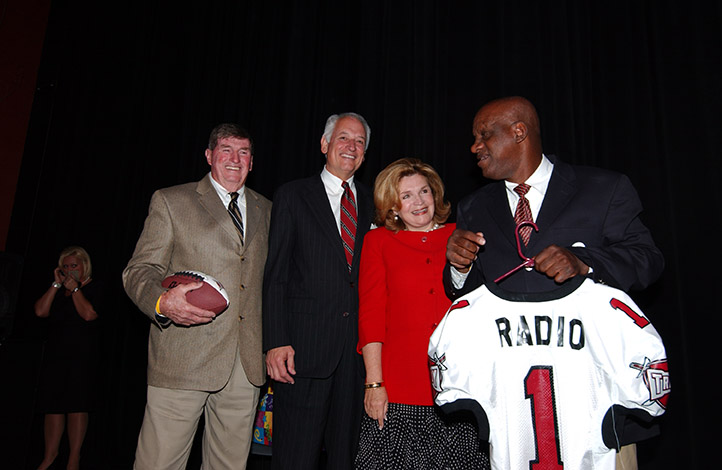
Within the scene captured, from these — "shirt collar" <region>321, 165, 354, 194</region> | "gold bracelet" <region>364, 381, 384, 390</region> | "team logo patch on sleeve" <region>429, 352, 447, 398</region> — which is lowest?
"gold bracelet" <region>364, 381, 384, 390</region>

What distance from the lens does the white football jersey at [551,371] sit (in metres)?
1.47

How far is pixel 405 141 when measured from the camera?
11.6ft

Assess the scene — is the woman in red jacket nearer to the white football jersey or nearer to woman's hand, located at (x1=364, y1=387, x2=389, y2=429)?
Result: woman's hand, located at (x1=364, y1=387, x2=389, y2=429)

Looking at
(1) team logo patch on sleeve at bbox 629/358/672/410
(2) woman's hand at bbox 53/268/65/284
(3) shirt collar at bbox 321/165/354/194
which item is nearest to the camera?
(1) team logo patch on sleeve at bbox 629/358/672/410

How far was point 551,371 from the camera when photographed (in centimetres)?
156

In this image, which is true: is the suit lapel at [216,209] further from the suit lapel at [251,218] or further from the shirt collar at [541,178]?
the shirt collar at [541,178]

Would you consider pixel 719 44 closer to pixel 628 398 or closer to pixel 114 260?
pixel 628 398

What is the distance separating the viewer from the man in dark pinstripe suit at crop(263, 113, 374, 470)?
84.5 inches

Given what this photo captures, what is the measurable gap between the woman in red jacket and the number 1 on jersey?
1.67 ft

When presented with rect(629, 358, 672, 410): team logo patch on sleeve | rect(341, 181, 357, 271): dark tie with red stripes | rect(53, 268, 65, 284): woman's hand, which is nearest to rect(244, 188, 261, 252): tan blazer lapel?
rect(341, 181, 357, 271): dark tie with red stripes

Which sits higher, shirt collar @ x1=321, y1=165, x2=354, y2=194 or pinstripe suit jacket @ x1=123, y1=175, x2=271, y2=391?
shirt collar @ x1=321, y1=165, x2=354, y2=194

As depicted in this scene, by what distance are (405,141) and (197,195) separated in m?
1.63

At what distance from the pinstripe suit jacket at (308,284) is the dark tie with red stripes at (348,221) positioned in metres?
0.03

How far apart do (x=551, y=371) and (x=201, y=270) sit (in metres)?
1.63
